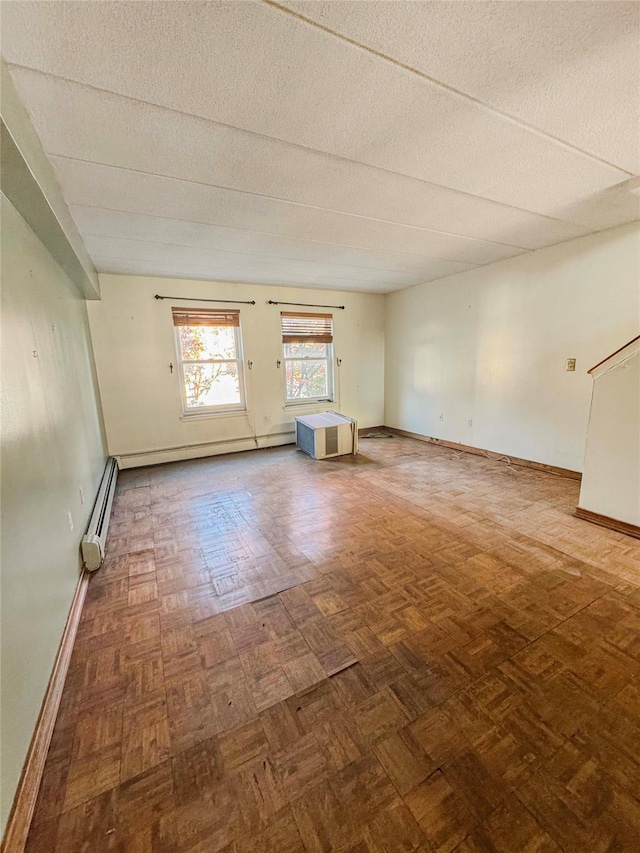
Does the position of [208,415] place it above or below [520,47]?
below

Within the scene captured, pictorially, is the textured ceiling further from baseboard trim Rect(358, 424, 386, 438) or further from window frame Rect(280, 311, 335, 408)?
baseboard trim Rect(358, 424, 386, 438)

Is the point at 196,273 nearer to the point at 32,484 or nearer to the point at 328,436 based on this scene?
the point at 328,436

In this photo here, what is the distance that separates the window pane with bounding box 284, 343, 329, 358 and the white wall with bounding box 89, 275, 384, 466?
17 cm

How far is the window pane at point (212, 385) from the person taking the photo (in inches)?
171

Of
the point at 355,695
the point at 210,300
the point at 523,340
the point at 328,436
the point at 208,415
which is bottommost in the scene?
the point at 355,695

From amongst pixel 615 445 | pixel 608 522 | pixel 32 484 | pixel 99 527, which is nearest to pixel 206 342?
pixel 99 527

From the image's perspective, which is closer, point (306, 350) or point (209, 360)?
point (209, 360)

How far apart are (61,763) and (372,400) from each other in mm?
5144

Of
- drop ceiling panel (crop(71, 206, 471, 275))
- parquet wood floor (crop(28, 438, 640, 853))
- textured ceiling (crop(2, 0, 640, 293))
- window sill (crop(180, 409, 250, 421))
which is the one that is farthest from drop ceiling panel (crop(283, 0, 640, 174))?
window sill (crop(180, 409, 250, 421))

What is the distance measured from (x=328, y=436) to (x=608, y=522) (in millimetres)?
2793

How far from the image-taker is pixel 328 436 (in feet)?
14.1

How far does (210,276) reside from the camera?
3.94 meters

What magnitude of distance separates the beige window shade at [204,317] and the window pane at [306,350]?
810 mm

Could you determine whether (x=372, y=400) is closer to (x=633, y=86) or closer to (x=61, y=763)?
(x=633, y=86)
